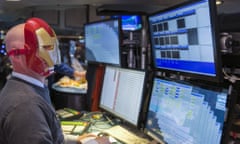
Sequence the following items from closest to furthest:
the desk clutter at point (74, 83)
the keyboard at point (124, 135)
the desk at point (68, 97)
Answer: the keyboard at point (124, 135)
the desk at point (68, 97)
the desk clutter at point (74, 83)

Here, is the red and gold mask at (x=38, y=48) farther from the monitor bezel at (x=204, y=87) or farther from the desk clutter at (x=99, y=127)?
the desk clutter at (x=99, y=127)

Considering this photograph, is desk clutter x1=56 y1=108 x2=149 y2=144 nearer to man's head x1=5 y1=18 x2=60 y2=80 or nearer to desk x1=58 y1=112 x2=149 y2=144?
desk x1=58 y1=112 x2=149 y2=144

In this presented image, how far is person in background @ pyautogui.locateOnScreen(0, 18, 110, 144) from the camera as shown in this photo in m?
1.00

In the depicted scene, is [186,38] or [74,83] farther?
[74,83]

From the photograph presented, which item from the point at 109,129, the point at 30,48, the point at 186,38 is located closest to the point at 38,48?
the point at 30,48

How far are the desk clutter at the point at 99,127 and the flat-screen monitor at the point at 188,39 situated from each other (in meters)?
0.53

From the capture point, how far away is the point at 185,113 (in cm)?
142

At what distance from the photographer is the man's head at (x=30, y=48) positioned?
117 centimetres

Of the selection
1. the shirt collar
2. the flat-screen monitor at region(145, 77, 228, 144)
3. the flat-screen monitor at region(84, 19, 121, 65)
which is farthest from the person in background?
the flat-screen monitor at region(84, 19, 121, 65)

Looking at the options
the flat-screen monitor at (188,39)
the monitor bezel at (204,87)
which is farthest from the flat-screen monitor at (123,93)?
the flat-screen monitor at (188,39)

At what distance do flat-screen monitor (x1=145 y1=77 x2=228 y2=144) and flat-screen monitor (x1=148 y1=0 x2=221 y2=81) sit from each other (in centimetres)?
8

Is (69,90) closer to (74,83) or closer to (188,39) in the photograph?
(74,83)

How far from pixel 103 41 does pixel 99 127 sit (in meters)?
0.76

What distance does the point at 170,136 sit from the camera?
1498 millimetres
